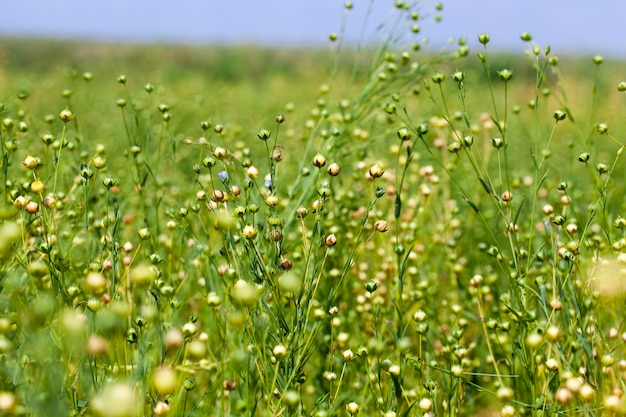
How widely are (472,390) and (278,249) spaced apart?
680mm

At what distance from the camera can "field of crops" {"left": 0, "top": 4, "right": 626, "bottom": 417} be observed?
1013mm

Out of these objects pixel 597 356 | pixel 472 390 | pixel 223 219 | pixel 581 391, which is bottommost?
pixel 472 390

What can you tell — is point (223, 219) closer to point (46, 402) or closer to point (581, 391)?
point (46, 402)

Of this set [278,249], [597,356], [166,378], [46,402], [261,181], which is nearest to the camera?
[166,378]

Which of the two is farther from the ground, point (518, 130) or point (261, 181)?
point (261, 181)

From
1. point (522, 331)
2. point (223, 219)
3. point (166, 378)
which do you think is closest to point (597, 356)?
point (522, 331)

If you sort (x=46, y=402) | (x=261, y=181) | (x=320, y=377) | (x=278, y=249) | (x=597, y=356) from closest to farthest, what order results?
(x=46, y=402) < (x=278, y=249) < (x=597, y=356) < (x=320, y=377) < (x=261, y=181)

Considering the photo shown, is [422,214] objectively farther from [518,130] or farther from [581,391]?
[518,130]

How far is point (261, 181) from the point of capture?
7.47ft

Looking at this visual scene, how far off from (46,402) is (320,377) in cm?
71

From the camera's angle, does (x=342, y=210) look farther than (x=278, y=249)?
Yes

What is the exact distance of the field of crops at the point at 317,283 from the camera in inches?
39.9

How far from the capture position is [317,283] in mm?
1064

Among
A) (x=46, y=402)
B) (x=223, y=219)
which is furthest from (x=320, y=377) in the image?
(x=46, y=402)
